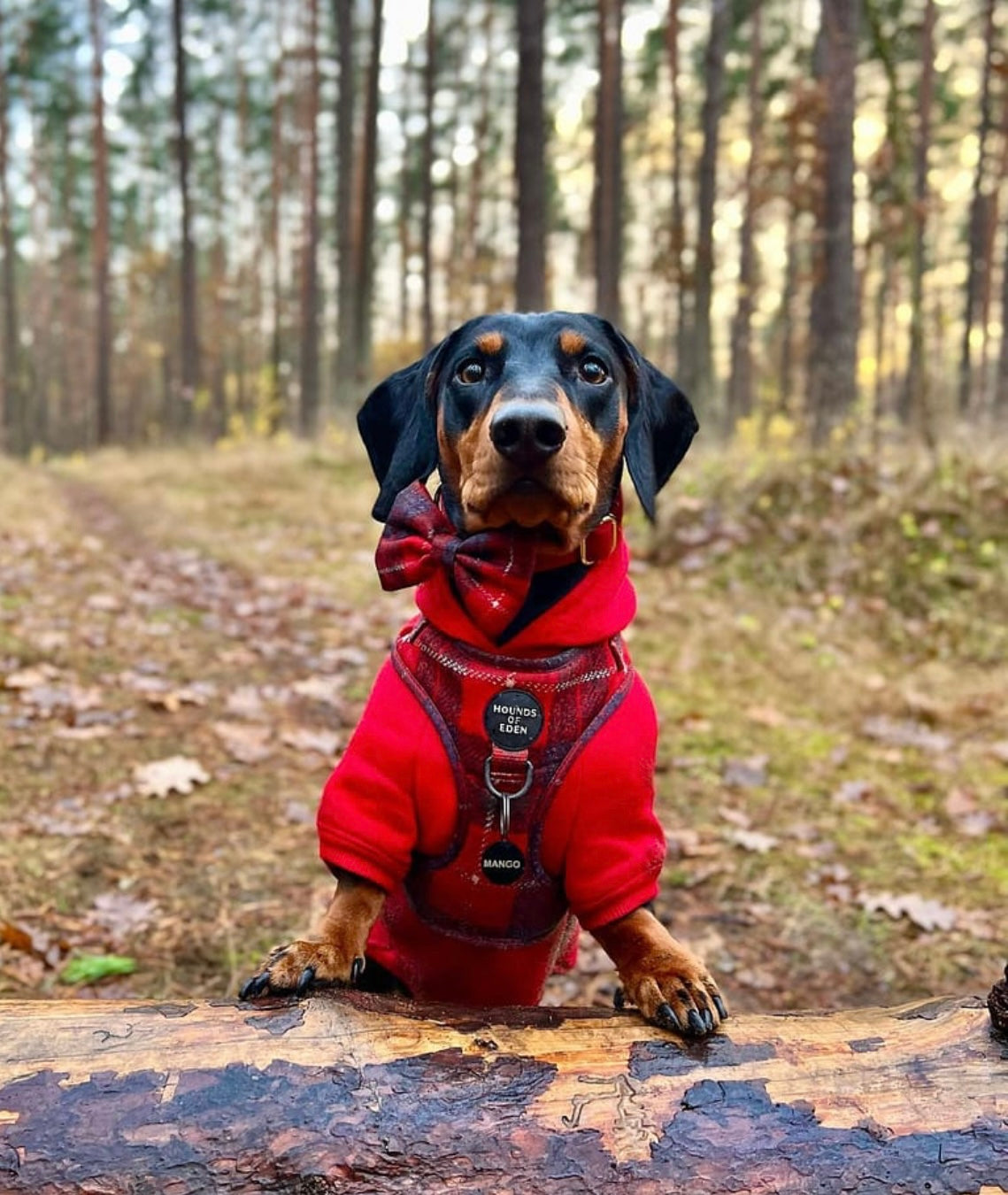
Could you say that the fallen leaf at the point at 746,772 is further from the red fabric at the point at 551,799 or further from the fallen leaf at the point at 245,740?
the red fabric at the point at 551,799

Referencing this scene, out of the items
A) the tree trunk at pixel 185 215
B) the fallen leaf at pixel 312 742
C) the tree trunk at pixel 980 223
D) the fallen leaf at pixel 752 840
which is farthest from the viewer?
the tree trunk at pixel 980 223

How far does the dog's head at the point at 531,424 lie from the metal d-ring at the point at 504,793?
49cm

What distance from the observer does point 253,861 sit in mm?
3525

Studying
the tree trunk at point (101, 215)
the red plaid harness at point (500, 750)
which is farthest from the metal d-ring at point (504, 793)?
the tree trunk at point (101, 215)

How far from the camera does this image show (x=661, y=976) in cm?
187

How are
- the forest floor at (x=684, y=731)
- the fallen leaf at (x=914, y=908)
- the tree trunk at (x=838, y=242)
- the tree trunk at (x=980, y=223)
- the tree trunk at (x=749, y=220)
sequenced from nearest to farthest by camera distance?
the forest floor at (x=684, y=731) → the fallen leaf at (x=914, y=908) → the tree trunk at (x=838, y=242) → the tree trunk at (x=980, y=223) → the tree trunk at (x=749, y=220)

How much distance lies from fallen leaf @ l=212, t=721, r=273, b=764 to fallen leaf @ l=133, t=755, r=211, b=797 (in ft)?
0.72

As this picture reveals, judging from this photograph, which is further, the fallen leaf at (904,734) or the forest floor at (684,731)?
the fallen leaf at (904,734)

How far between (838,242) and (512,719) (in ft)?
27.4

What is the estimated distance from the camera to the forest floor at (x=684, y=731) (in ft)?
10.7

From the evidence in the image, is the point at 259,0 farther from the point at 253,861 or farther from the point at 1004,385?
the point at 253,861

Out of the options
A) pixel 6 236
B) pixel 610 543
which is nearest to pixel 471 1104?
pixel 610 543

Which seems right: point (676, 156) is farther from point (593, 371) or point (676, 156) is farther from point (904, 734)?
point (593, 371)

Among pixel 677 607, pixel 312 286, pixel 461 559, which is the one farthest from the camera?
pixel 312 286
